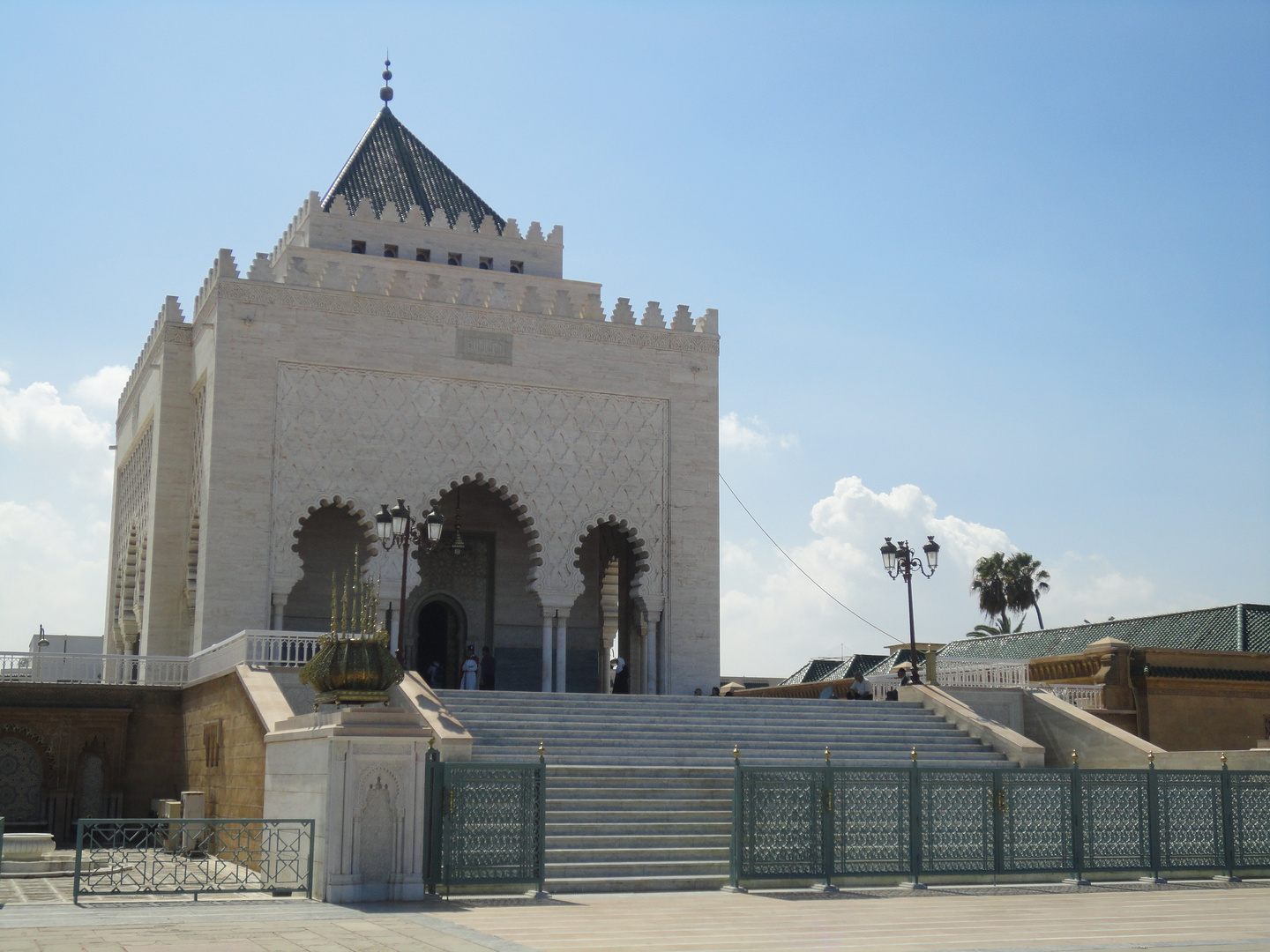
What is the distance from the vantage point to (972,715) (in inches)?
621

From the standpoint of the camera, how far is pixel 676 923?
794 centimetres

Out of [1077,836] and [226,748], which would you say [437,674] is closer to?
[226,748]

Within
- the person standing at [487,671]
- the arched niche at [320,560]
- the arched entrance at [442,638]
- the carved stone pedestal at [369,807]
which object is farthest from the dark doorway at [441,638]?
the carved stone pedestal at [369,807]

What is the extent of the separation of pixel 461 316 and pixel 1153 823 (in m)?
12.6

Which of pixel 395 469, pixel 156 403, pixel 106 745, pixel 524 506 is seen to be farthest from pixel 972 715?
pixel 156 403

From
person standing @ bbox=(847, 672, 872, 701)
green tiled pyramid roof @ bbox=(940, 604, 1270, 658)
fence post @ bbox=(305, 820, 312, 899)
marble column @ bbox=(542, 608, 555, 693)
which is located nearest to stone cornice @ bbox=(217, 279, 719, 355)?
marble column @ bbox=(542, 608, 555, 693)

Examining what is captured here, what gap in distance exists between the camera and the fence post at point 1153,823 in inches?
424

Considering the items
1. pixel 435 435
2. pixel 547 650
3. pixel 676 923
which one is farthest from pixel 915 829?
pixel 435 435

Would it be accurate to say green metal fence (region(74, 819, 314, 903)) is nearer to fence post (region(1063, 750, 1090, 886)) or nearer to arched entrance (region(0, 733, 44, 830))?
fence post (region(1063, 750, 1090, 886))

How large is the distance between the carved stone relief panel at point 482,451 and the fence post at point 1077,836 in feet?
33.3

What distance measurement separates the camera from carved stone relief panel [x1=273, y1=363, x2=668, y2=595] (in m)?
19.0

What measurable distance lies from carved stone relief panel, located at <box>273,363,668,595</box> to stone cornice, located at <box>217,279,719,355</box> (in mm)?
899

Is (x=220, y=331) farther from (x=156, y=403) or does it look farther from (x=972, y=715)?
(x=972, y=715)

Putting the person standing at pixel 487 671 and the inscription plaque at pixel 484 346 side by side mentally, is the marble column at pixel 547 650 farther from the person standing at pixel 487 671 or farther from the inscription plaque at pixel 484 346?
the inscription plaque at pixel 484 346
